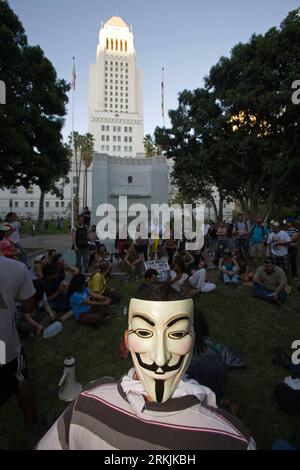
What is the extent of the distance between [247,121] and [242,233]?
Answer: 7.41 m

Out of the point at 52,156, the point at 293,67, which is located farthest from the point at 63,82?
the point at 293,67

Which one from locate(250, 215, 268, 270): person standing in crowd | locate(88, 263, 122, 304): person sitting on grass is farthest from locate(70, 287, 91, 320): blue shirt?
locate(250, 215, 268, 270): person standing in crowd

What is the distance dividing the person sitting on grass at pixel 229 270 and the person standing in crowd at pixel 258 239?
5.15 feet

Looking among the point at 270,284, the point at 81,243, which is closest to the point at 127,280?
the point at 81,243

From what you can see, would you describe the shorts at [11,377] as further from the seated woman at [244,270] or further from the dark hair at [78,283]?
the seated woman at [244,270]

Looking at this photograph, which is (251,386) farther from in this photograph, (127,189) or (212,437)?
(127,189)

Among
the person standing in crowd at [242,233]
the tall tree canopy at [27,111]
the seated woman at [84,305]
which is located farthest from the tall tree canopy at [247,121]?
the seated woman at [84,305]

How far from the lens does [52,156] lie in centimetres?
1756

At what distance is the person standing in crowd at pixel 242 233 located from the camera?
10.7 metres

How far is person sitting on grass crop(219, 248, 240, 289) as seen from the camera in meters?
8.37

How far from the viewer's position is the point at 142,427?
1.15 m

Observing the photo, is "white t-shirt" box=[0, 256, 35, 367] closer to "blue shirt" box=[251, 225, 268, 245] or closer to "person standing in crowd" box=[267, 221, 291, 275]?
"person standing in crowd" box=[267, 221, 291, 275]
